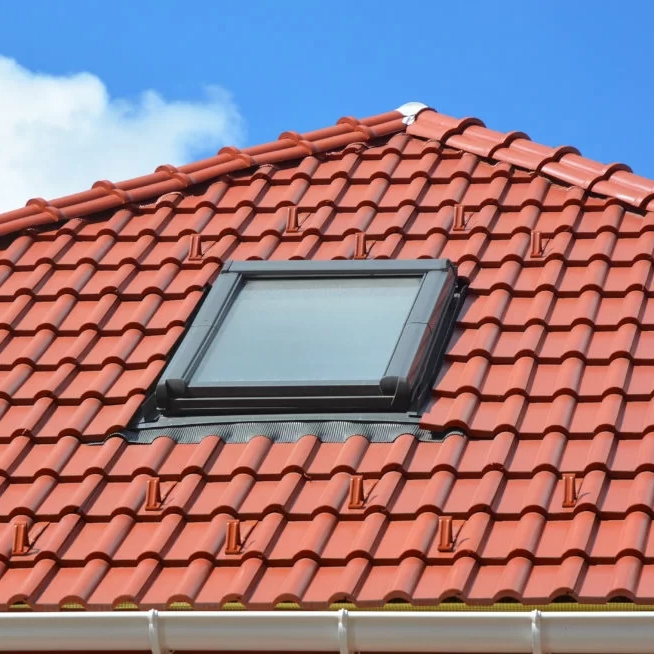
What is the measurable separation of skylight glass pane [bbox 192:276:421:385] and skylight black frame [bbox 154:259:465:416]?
60 mm

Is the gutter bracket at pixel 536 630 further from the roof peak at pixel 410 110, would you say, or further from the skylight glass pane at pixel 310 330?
the roof peak at pixel 410 110

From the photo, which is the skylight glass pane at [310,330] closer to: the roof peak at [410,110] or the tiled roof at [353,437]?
the tiled roof at [353,437]

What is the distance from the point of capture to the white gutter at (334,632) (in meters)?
5.18

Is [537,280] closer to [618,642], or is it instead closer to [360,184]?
[360,184]

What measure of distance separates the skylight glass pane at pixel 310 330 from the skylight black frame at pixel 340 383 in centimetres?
6

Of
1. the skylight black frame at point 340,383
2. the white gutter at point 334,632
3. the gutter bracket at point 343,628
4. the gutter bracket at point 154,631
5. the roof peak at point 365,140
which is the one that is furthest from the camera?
the roof peak at point 365,140

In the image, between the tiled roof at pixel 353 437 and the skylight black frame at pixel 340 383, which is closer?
the tiled roof at pixel 353 437

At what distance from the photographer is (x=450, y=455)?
242 inches

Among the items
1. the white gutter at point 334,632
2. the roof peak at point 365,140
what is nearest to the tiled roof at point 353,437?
the roof peak at point 365,140

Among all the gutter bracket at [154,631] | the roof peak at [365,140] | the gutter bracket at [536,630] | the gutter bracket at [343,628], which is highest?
the roof peak at [365,140]

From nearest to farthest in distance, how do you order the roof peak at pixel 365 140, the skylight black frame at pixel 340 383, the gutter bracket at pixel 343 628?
the gutter bracket at pixel 343 628 → the skylight black frame at pixel 340 383 → the roof peak at pixel 365 140

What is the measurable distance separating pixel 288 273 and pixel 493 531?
2131mm

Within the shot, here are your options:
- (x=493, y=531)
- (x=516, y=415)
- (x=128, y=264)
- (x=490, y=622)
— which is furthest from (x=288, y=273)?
(x=490, y=622)

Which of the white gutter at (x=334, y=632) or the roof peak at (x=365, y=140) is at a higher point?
the roof peak at (x=365, y=140)
